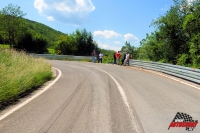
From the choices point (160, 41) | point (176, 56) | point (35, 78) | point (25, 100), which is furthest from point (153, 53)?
point (25, 100)

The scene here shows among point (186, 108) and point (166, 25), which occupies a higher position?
point (166, 25)

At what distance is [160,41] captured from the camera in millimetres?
30672

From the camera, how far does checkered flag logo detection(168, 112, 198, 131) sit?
16.2 ft

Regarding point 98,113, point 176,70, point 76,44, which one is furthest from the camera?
point 76,44

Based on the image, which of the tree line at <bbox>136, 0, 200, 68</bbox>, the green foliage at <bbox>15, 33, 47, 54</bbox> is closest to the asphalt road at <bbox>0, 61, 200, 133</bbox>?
the tree line at <bbox>136, 0, 200, 68</bbox>

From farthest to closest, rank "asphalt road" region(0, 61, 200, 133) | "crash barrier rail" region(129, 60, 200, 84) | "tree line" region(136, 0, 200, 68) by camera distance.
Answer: "tree line" region(136, 0, 200, 68) → "crash barrier rail" region(129, 60, 200, 84) → "asphalt road" region(0, 61, 200, 133)

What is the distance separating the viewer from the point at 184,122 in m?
5.20

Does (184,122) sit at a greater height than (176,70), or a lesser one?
lesser

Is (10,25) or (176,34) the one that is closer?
(176,34)

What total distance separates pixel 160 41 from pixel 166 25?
2653 millimetres

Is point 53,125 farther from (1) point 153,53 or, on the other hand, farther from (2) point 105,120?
(1) point 153,53

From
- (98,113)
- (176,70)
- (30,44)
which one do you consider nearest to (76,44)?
(30,44)

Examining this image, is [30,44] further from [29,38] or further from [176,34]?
[176,34]

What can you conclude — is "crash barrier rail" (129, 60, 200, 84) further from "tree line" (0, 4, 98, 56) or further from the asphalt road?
"tree line" (0, 4, 98, 56)
